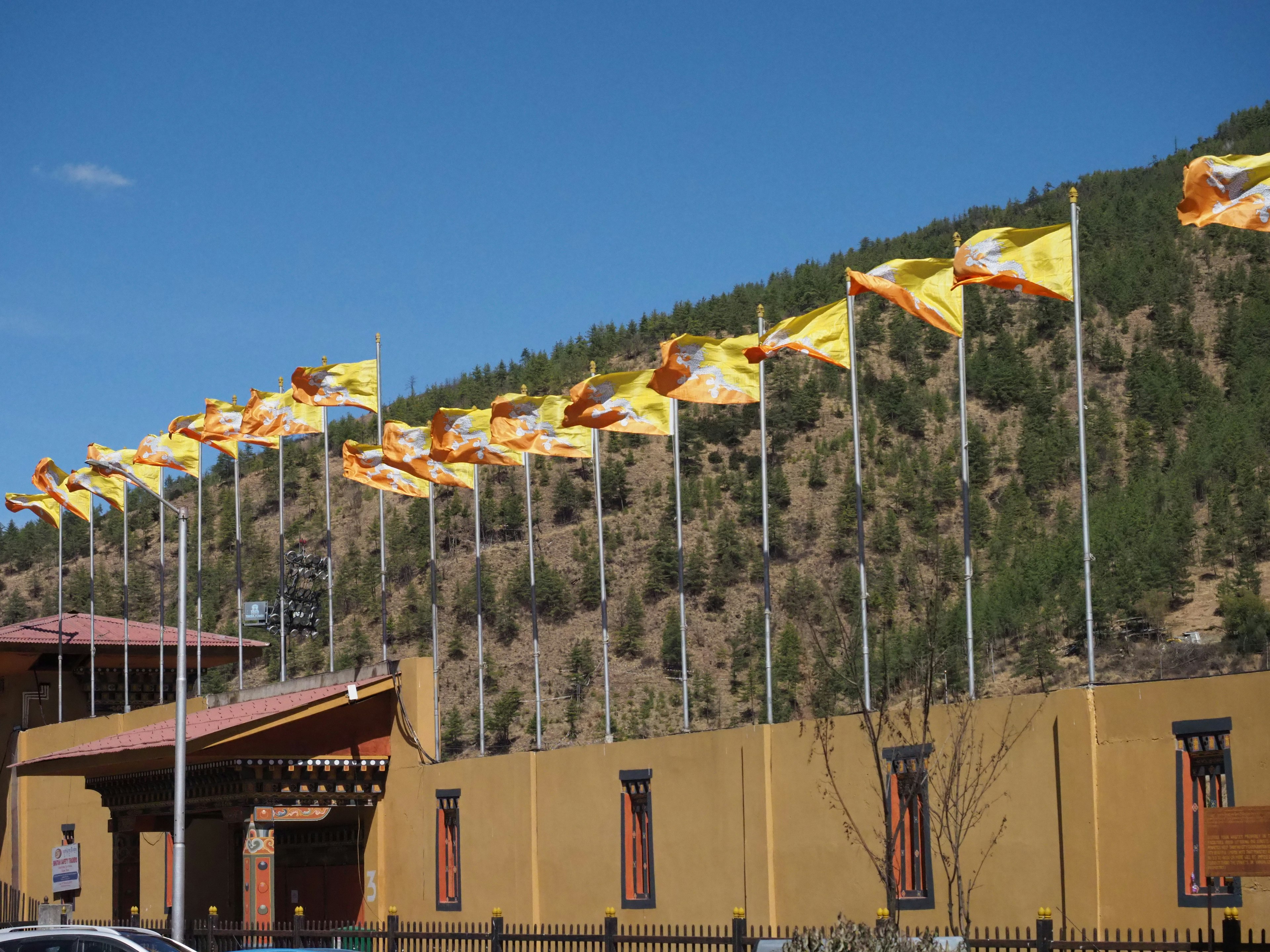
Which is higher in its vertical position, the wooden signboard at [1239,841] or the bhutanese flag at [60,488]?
the bhutanese flag at [60,488]

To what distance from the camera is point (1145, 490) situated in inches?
2024

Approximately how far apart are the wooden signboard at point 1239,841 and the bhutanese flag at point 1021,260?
7173mm

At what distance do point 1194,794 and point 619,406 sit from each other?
10.7 meters

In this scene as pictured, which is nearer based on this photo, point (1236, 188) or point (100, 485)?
point (1236, 188)

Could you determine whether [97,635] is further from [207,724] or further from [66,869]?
[207,724]

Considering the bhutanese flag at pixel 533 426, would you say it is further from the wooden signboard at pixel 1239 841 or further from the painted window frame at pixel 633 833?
the wooden signboard at pixel 1239 841

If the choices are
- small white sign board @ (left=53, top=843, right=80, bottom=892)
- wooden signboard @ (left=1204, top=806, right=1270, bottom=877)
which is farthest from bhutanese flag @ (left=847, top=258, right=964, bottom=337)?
small white sign board @ (left=53, top=843, right=80, bottom=892)

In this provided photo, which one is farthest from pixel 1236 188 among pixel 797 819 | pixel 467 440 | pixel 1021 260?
pixel 467 440

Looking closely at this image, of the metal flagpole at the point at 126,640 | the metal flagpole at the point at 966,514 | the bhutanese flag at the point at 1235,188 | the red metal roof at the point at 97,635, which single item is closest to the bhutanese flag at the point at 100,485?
the metal flagpole at the point at 126,640

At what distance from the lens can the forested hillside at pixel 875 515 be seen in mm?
45344

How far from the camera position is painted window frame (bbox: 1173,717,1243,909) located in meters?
14.8

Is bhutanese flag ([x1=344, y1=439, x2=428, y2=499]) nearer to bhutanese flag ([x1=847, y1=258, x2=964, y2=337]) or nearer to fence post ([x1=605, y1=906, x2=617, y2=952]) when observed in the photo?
bhutanese flag ([x1=847, y1=258, x2=964, y2=337])

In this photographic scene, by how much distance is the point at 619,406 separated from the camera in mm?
23219

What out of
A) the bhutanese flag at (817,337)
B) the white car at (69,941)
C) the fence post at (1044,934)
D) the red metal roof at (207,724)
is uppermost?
the bhutanese flag at (817,337)
